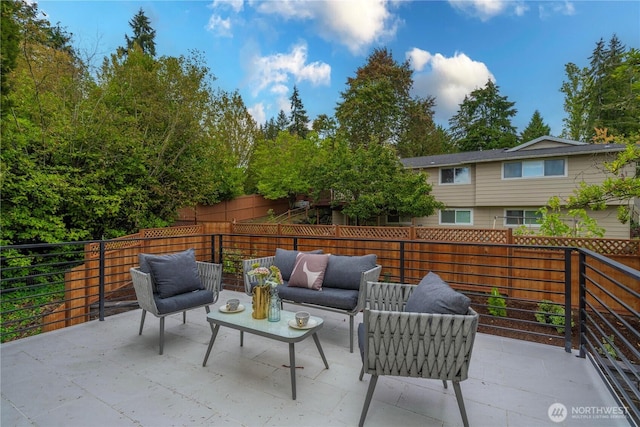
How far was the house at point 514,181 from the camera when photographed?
351 inches

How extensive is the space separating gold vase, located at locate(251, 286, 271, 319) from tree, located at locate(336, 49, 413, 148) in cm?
1577

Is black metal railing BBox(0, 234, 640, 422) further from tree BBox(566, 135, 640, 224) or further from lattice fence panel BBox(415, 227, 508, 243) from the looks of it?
tree BBox(566, 135, 640, 224)

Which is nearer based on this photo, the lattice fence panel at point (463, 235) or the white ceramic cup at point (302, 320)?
the white ceramic cup at point (302, 320)

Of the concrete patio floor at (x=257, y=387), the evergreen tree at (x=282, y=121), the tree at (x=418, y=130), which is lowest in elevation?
the concrete patio floor at (x=257, y=387)

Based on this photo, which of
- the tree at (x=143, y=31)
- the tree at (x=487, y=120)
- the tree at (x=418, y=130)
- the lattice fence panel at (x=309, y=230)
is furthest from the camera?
the tree at (x=487, y=120)

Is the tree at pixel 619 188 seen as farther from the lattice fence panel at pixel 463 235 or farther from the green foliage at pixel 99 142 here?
the green foliage at pixel 99 142

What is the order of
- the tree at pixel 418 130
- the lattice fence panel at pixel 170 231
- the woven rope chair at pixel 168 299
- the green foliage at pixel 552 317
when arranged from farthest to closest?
the tree at pixel 418 130 → the lattice fence panel at pixel 170 231 → the green foliage at pixel 552 317 → the woven rope chair at pixel 168 299

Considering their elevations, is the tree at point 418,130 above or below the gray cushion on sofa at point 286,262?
above

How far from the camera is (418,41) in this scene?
11914mm

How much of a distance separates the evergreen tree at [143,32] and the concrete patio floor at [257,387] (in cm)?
1885

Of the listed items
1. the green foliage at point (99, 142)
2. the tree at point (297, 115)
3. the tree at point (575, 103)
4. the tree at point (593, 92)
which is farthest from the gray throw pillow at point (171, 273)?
the tree at point (297, 115)

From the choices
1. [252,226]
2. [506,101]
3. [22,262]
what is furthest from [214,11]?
[506,101]

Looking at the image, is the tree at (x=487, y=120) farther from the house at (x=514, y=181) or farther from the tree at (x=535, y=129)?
the house at (x=514, y=181)

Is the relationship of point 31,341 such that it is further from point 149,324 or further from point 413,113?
point 413,113
